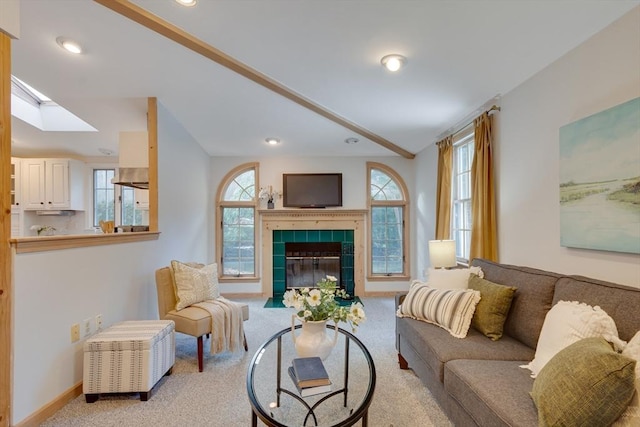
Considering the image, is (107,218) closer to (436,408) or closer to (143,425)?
(143,425)

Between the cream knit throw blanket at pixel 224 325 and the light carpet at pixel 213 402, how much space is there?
0.46 ft

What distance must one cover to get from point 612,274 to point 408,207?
11.4ft

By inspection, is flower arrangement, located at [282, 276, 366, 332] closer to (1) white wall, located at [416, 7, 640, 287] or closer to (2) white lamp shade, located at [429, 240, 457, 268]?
(1) white wall, located at [416, 7, 640, 287]

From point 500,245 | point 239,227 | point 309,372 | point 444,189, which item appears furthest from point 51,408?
point 444,189

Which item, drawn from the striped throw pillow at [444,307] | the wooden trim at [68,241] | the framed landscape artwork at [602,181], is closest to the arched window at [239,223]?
the wooden trim at [68,241]

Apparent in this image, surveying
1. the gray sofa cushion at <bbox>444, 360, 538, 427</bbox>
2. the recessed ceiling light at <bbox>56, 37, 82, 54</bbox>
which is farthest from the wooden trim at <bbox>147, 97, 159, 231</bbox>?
the gray sofa cushion at <bbox>444, 360, 538, 427</bbox>

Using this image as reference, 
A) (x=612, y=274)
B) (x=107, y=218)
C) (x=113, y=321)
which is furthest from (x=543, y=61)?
(x=107, y=218)

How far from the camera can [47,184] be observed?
16.4ft

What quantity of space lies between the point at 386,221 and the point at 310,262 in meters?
1.46

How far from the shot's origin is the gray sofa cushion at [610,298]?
4.58 ft

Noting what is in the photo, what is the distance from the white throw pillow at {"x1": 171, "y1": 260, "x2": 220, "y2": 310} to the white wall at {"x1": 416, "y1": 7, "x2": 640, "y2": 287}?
2.76 m

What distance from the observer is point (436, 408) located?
2.04m

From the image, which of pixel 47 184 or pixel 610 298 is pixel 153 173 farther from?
pixel 610 298

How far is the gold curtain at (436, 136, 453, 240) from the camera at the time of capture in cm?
377
